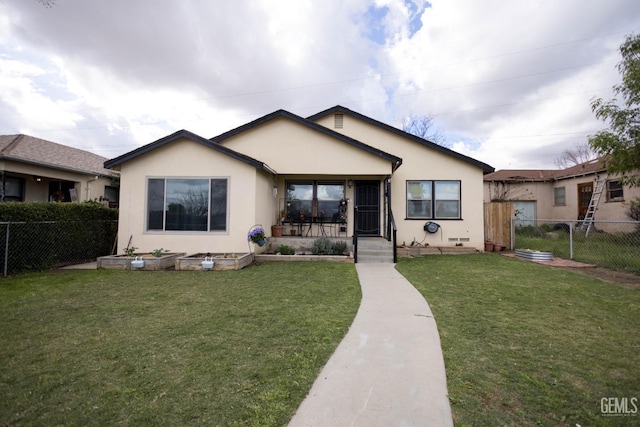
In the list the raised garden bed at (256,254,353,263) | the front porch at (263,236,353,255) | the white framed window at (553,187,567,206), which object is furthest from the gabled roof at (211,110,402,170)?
the white framed window at (553,187,567,206)

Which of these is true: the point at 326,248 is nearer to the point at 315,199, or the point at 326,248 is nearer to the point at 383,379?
the point at 315,199

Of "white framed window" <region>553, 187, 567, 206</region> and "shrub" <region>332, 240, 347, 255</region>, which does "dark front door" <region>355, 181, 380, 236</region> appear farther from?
"white framed window" <region>553, 187, 567, 206</region>

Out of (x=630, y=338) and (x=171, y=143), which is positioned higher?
(x=171, y=143)

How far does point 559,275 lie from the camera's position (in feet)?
25.1

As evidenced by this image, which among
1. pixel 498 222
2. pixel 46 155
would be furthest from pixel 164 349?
pixel 46 155

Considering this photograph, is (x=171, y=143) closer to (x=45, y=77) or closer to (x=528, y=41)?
(x=45, y=77)

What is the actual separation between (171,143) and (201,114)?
1643 centimetres

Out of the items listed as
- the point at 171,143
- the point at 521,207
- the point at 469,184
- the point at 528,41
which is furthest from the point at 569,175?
the point at 171,143

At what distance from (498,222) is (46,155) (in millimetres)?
19537

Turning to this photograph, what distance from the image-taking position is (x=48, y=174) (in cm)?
1343

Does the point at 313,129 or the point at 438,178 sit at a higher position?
the point at 313,129

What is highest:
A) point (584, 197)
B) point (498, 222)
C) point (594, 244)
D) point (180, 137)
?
point (180, 137)

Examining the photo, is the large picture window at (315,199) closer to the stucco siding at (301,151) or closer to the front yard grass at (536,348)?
the stucco siding at (301,151)

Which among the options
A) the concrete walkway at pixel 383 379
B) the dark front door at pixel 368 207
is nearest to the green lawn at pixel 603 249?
the dark front door at pixel 368 207
